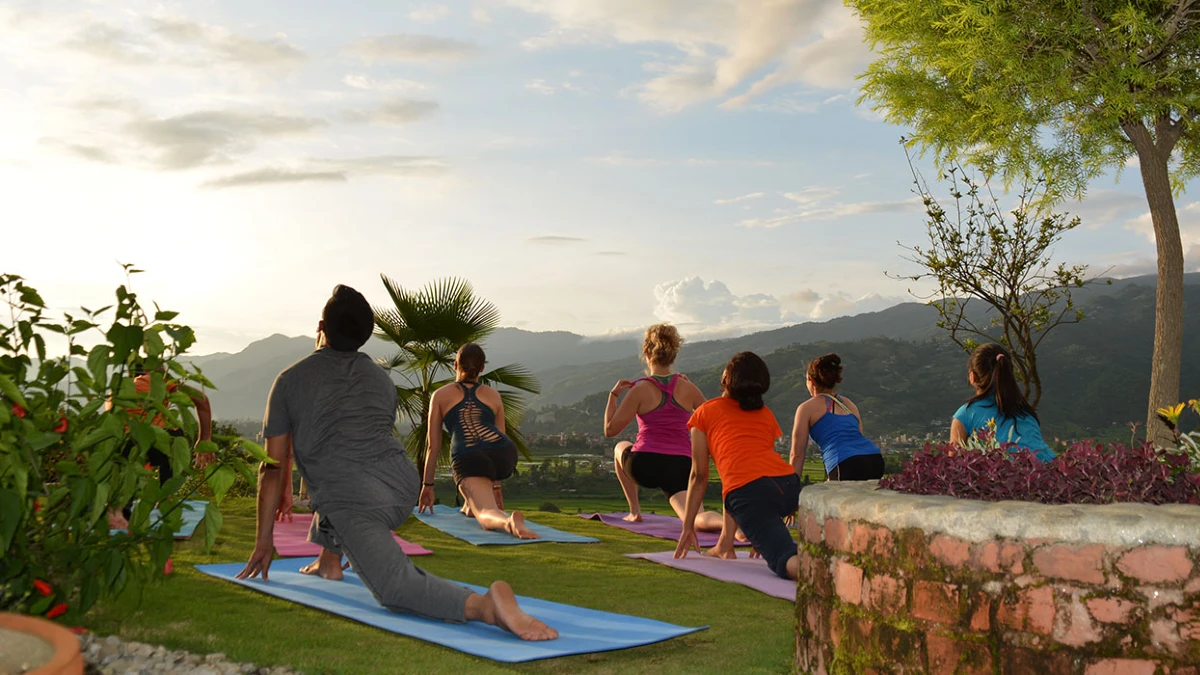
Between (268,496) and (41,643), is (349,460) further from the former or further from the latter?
(41,643)

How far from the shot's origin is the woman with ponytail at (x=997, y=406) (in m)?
6.75

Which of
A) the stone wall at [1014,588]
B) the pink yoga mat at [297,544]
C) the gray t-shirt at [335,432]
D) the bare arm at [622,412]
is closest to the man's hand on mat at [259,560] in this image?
the gray t-shirt at [335,432]

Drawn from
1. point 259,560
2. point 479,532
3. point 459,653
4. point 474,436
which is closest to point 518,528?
point 479,532

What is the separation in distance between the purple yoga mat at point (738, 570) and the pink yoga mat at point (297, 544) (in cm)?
176

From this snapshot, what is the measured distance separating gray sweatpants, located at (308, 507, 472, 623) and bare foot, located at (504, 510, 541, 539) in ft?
10.9

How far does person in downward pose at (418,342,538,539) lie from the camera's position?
9.10 metres

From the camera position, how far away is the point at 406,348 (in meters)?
13.4

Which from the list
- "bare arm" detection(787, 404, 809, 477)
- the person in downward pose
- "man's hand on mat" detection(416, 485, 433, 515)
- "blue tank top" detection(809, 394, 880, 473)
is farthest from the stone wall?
"man's hand on mat" detection(416, 485, 433, 515)

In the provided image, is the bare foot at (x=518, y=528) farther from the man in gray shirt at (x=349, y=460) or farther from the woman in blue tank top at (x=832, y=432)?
the man in gray shirt at (x=349, y=460)

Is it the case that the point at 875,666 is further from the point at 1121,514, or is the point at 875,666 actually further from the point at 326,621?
the point at 326,621

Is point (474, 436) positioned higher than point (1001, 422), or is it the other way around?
point (1001, 422)

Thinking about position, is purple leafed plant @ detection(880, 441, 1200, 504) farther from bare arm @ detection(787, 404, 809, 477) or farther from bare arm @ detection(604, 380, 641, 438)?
bare arm @ detection(604, 380, 641, 438)

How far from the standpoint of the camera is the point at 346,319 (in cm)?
552

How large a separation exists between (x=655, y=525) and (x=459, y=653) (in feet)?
19.0
